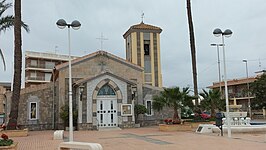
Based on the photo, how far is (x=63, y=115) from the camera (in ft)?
85.5

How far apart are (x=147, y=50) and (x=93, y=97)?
22.2m

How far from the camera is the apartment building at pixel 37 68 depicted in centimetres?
6181

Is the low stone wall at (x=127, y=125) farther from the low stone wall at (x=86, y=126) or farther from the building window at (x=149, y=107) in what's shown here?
the building window at (x=149, y=107)

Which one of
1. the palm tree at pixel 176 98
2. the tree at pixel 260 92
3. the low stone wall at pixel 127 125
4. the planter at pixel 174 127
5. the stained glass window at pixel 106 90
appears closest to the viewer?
the planter at pixel 174 127

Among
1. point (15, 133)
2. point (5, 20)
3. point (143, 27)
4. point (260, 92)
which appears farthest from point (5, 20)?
point (260, 92)

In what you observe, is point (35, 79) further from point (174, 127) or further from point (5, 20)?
point (174, 127)

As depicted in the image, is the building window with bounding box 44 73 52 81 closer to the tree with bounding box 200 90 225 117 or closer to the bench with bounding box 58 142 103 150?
the tree with bounding box 200 90 225 117

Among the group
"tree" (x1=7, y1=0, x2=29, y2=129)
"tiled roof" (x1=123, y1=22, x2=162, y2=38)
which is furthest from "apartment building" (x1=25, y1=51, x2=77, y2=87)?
"tree" (x1=7, y1=0, x2=29, y2=129)

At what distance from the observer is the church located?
2662cm

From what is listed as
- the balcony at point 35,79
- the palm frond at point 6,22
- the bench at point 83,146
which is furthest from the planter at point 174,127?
the balcony at point 35,79

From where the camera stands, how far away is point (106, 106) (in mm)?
27266

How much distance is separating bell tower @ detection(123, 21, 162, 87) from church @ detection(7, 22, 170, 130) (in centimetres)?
1386

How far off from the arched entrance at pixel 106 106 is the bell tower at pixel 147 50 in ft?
60.3

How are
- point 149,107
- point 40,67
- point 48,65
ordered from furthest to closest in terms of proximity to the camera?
point 48,65
point 40,67
point 149,107
